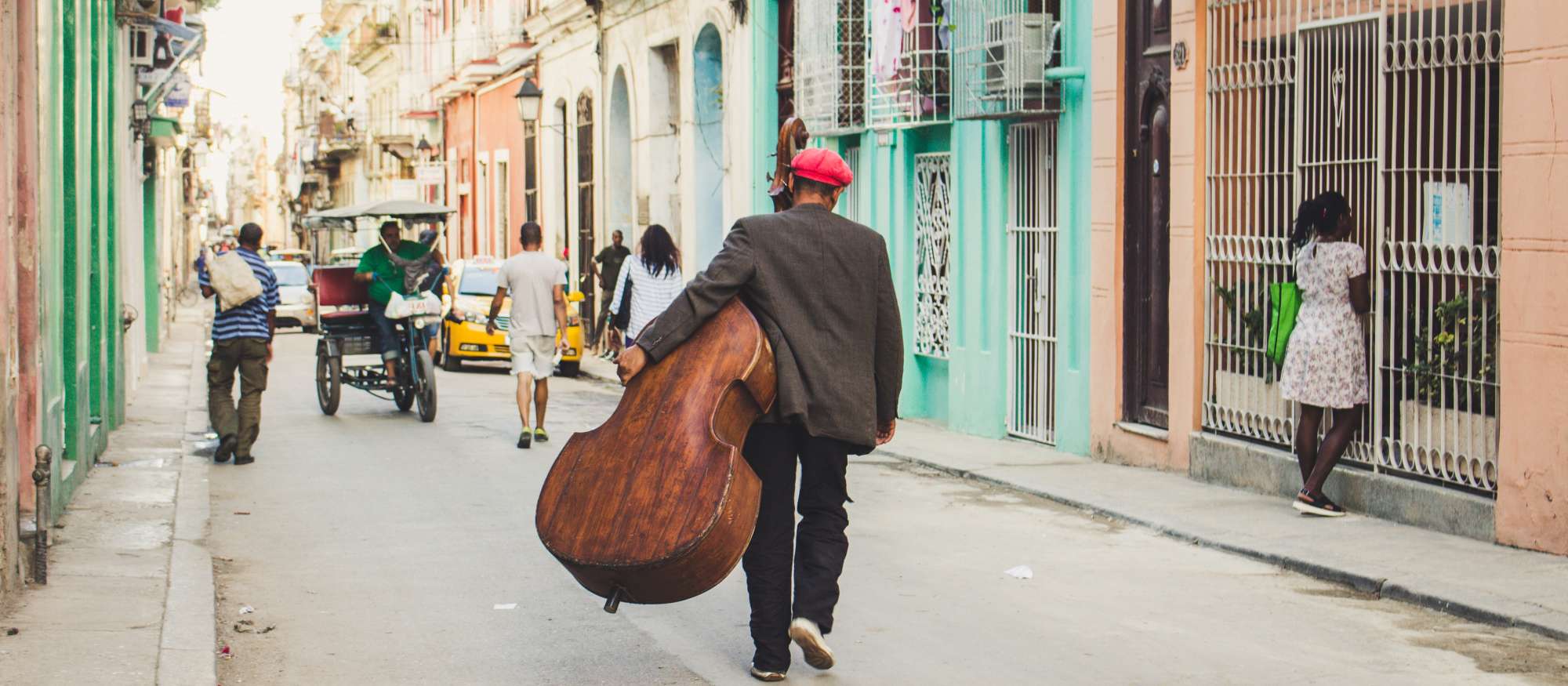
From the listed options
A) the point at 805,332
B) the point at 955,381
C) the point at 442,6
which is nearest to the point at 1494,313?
the point at 805,332

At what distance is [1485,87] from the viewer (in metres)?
9.45

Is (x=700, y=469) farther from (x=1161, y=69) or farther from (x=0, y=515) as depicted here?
(x=1161, y=69)

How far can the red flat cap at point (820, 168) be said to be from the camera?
254 inches

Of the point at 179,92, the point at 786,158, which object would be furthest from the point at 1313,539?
Result: the point at 179,92

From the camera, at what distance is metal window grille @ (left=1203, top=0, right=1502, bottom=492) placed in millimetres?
9555

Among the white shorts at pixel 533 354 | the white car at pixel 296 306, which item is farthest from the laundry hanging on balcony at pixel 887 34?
the white car at pixel 296 306

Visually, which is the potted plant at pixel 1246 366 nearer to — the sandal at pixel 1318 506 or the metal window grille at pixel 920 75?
the sandal at pixel 1318 506

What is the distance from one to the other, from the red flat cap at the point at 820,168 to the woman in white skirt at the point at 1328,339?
14.6 ft

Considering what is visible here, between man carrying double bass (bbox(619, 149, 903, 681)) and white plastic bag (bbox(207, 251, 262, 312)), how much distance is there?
7.64 m

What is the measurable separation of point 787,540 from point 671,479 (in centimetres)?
67

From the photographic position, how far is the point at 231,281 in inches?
517

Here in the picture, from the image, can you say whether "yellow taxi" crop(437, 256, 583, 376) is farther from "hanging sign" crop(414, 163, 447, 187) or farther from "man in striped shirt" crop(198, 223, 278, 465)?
"hanging sign" crop(414, 163, 447, 187)

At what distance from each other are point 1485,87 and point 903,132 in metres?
7.96

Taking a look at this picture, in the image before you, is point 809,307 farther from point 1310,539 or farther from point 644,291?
point 644,291
